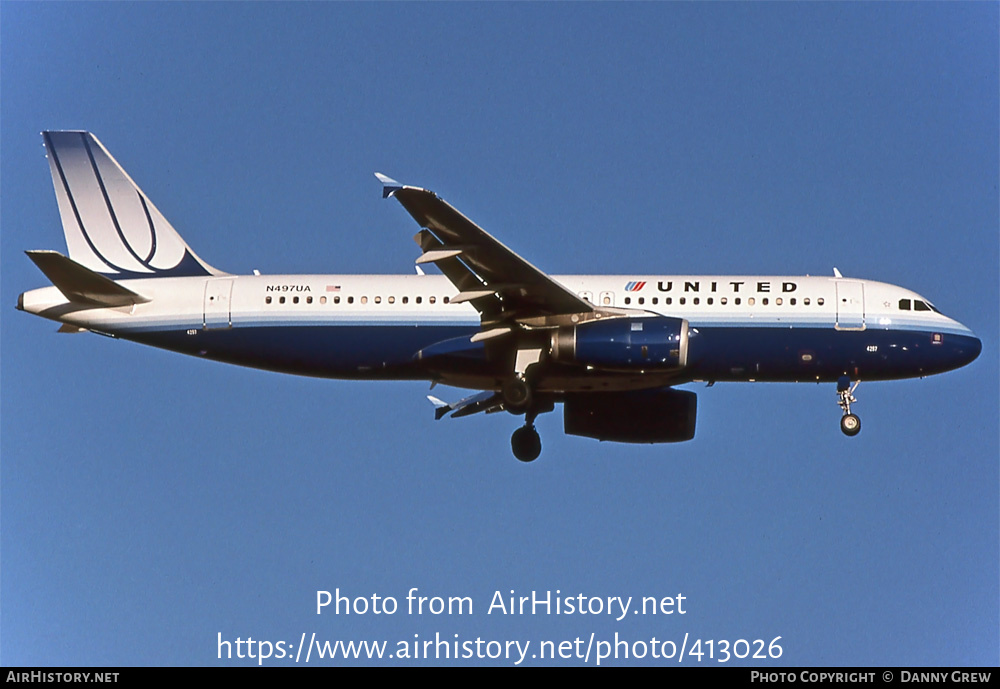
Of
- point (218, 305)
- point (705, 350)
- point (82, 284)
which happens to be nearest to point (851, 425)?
point (705, 350)

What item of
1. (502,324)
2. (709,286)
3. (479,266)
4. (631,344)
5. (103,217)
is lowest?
(631,344)

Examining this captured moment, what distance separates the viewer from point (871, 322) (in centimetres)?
4191

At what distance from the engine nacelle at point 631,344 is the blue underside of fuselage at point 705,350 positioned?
274cm

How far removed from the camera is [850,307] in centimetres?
4200

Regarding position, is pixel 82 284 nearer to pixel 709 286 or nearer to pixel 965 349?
pixel 709 286

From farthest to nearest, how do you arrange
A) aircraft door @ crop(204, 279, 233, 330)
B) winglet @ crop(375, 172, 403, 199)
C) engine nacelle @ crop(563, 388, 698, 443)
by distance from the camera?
engine nacelle @ crop(563, 388, 698, 443) → aircraft door @ crop(204, 279, 233, 330) → winglet @ crop(375, 172, 403, 199)

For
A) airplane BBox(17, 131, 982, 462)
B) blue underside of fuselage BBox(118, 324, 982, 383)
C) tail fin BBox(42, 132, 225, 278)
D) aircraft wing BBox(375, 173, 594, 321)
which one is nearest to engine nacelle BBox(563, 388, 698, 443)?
airplane BBox(17, 131, 982, 462)

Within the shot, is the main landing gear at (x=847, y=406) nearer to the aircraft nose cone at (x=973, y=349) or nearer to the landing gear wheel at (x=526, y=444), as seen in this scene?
the aircraft nose cone at (x=973, y=349)

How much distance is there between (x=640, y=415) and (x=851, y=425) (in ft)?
19.1

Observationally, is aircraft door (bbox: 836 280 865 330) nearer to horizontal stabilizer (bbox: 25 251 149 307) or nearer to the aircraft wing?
the aircraft wing

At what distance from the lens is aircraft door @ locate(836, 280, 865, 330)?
41.8 m
